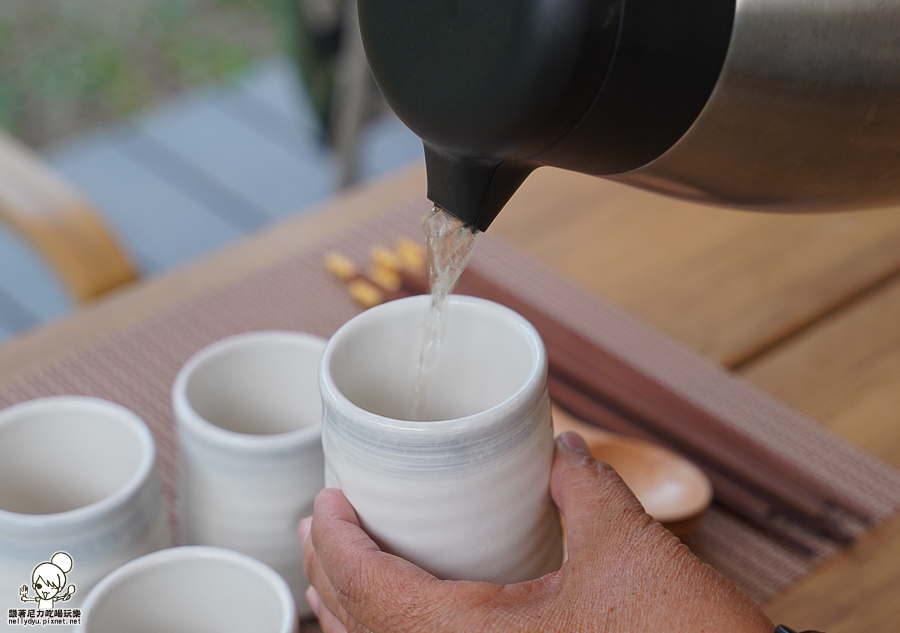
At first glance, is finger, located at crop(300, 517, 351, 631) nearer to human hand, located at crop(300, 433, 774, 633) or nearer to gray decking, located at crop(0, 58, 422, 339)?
human hand, located at crop(300, 433, 774, 633)

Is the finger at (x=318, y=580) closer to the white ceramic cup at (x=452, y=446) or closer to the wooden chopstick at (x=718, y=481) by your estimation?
the white ceramic cup at (x=452, y=446)

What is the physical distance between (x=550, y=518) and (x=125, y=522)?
0.17 m

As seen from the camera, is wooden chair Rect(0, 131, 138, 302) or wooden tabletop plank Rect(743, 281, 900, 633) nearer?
wooden tabletop plank Rect(743, 281, 900, 633)

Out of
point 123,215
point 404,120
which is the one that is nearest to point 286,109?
point 123,215

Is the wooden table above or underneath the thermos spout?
underneath

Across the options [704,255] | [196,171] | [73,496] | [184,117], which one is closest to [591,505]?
[73,496]

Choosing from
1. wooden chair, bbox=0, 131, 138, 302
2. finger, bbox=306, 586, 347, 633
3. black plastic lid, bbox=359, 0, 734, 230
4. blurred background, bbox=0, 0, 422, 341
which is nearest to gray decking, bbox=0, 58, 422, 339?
blurred background, bbox=0, 0, 422, 341

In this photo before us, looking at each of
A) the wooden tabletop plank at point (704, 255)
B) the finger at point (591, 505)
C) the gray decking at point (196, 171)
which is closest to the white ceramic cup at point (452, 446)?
the finger at point (591, 505)

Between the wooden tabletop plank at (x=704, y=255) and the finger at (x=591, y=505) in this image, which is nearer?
the finger at (x=591, y=505)

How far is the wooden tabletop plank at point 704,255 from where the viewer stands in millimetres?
616

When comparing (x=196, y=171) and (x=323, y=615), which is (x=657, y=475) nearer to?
(x=323, y=615)

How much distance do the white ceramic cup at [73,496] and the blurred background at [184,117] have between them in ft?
2.40

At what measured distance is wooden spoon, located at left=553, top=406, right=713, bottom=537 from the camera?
1.48 ft

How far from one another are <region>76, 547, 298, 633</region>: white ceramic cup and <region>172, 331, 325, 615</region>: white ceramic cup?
0.03m
